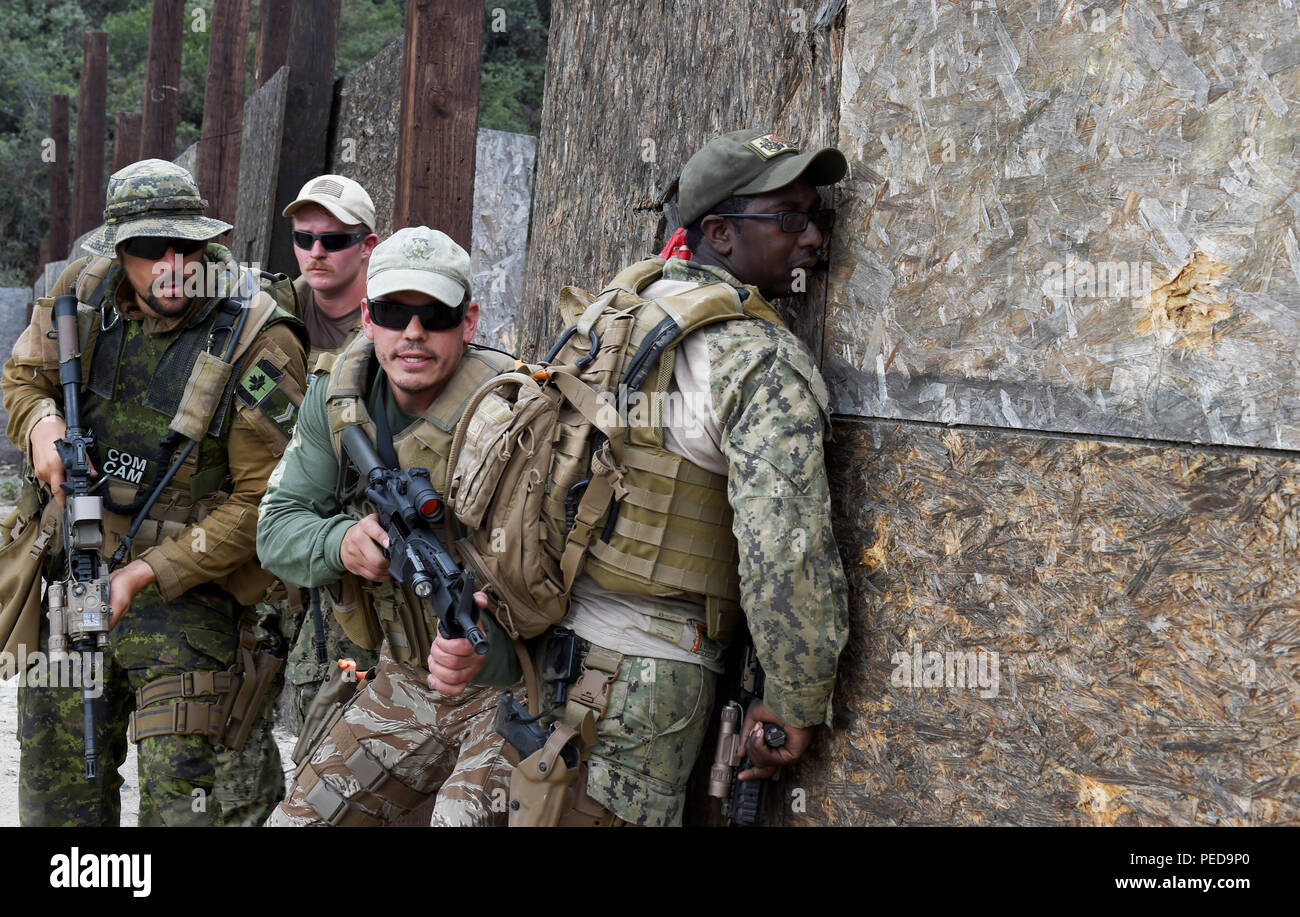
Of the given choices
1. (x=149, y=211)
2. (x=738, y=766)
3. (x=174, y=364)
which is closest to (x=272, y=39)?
(x=149, y=211)

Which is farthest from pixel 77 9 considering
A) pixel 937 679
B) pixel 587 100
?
pixel 937 679

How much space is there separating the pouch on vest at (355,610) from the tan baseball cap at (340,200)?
5.31 feet

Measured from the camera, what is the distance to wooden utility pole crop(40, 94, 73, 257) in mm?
17828

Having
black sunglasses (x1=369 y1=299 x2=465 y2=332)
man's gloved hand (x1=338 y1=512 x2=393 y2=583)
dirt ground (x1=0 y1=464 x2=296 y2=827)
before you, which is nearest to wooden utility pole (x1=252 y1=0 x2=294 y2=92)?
dirt ground (x1=0 y1=464 x2=296 y2=827)

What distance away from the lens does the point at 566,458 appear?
2977 mm

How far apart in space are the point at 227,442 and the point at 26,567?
2.37 ft

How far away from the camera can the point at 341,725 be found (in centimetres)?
334

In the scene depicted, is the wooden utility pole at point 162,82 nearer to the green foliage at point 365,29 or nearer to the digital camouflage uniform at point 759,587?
the digital camouflage uniform at point 759,587

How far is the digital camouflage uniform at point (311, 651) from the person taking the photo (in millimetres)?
4469

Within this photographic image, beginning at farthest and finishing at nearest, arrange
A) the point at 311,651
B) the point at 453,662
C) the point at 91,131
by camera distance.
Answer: the point at 91,131, the point at 311,651, the point at 453,662

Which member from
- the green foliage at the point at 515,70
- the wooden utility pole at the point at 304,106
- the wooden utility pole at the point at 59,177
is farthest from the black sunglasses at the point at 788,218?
the green foliage at the point at 515,70

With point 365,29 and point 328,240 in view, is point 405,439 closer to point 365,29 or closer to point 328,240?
point 328,240

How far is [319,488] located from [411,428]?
29 cm

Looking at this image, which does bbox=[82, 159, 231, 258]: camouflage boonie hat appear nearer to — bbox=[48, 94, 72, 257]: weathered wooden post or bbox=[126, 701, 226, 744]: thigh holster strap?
bbox=[126, 701, 226, 744]: thigh holster strap
